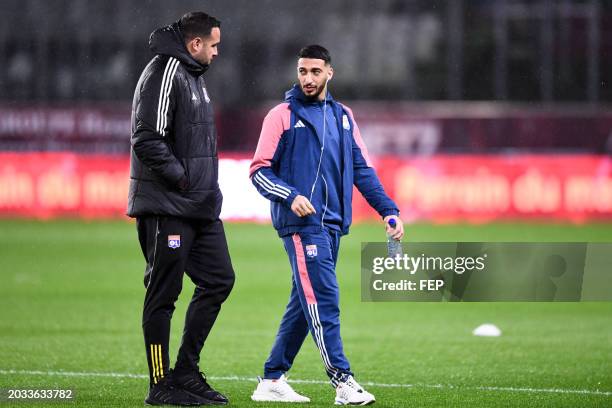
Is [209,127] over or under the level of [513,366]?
over

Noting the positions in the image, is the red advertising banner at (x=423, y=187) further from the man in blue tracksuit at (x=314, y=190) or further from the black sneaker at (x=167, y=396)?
the black sneaker at (x=167, y=396)

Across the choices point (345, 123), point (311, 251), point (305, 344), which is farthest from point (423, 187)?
point (311, 251)

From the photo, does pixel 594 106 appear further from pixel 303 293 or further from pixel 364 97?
pixel 303 293

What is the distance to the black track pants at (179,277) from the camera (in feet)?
24.1

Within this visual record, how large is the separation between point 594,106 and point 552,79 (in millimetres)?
1374

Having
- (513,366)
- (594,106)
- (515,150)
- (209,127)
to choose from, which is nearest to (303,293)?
(209,127)

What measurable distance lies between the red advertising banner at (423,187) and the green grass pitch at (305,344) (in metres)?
6.33

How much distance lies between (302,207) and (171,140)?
0.86 metres

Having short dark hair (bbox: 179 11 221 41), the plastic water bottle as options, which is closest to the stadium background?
the plastic water bottle

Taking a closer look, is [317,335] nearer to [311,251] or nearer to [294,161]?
[311,251]

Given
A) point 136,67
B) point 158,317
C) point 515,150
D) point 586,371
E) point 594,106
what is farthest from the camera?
point 136,67

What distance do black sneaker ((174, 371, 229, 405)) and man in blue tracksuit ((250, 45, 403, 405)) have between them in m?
0.31

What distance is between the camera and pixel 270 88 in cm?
3312

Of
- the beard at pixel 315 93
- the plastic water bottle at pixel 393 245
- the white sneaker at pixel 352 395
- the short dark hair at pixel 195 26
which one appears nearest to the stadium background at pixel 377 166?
the white sneaker at pixel 352 395
